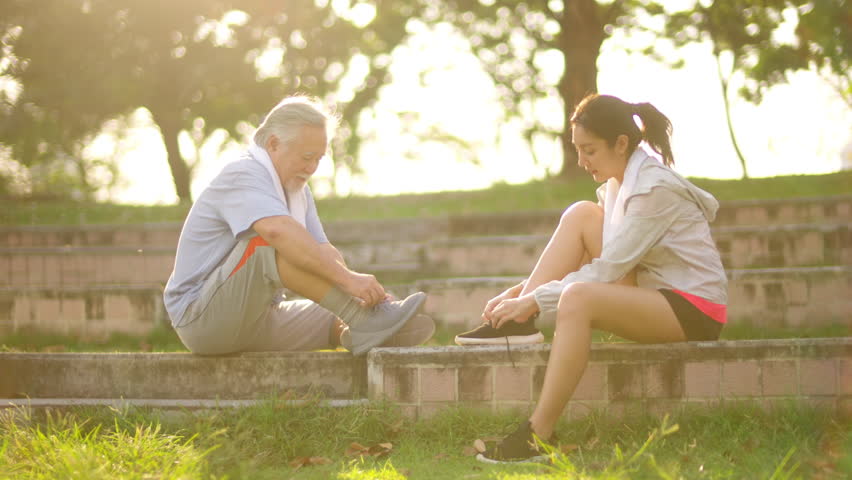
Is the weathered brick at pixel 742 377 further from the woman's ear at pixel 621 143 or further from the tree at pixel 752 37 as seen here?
the tree at pixel 752 37

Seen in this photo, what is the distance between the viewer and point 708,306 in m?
3.67

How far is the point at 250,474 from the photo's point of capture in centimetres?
309

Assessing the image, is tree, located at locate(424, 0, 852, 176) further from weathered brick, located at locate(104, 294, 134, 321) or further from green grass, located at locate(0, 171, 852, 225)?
weathered brick, located at locate(104, 294, 134, 321)

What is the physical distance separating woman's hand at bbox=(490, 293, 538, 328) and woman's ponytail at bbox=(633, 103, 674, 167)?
2.94 feet

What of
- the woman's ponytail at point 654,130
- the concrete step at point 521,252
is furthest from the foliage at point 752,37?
the woman's ponytail at point 654,130

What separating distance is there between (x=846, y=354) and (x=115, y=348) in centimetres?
493

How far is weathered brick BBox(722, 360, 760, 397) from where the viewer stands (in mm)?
3660

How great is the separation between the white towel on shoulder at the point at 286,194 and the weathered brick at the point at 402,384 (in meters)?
0.84

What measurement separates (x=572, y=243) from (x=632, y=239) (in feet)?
1.55

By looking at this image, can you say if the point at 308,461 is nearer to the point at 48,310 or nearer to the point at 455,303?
the point at 455,303

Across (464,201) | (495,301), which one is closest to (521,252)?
(495,301)

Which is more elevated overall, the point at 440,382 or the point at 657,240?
the point at 657,240

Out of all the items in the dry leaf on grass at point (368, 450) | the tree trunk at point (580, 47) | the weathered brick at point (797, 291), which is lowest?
the dry leaf on grass at point (368, 450)

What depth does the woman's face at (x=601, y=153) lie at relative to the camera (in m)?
3.74
